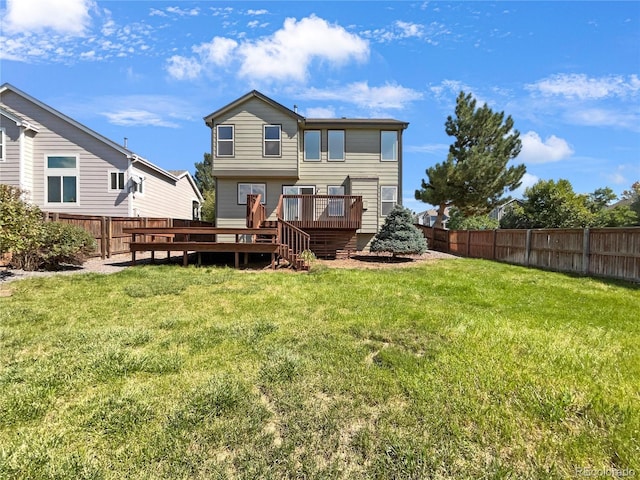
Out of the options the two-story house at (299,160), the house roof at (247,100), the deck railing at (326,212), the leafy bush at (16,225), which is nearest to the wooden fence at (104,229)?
the leafy bush at (16,225)

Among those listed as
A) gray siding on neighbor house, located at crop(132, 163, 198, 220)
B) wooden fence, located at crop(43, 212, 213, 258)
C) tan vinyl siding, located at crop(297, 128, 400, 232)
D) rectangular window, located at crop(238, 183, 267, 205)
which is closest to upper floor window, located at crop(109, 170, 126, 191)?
gray siding on neighbor house, located at crop(132, 163, 198, 220)

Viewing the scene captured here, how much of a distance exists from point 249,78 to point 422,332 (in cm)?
1649

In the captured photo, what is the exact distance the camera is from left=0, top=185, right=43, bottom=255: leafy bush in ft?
26.6

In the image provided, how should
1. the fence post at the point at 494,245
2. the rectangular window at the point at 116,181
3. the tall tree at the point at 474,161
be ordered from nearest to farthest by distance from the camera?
the fence post at the point at 494,245, the rectangular window at the point at 116,181, the tall tree at the point at 474,161

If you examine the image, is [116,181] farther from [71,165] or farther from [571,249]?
[571,249]

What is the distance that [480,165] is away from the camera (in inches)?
894

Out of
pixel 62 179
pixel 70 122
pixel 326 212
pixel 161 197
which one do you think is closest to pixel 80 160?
pixel 62 179

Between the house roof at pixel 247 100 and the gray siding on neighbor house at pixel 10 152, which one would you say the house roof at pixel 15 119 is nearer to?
the gray siding on neighbor house at pixel 10 152

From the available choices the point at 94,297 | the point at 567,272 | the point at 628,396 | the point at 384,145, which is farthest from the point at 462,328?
the point at 384,145

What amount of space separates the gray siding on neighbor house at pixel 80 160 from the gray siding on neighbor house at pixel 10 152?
0.78 meters

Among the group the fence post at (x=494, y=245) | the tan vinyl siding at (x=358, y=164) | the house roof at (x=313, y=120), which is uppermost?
the house roof at (x=313, y=120)

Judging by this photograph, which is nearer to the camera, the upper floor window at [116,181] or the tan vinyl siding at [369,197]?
the tan vinyl siding at [369,197]

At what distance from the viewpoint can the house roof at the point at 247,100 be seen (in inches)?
644

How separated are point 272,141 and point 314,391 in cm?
1514
